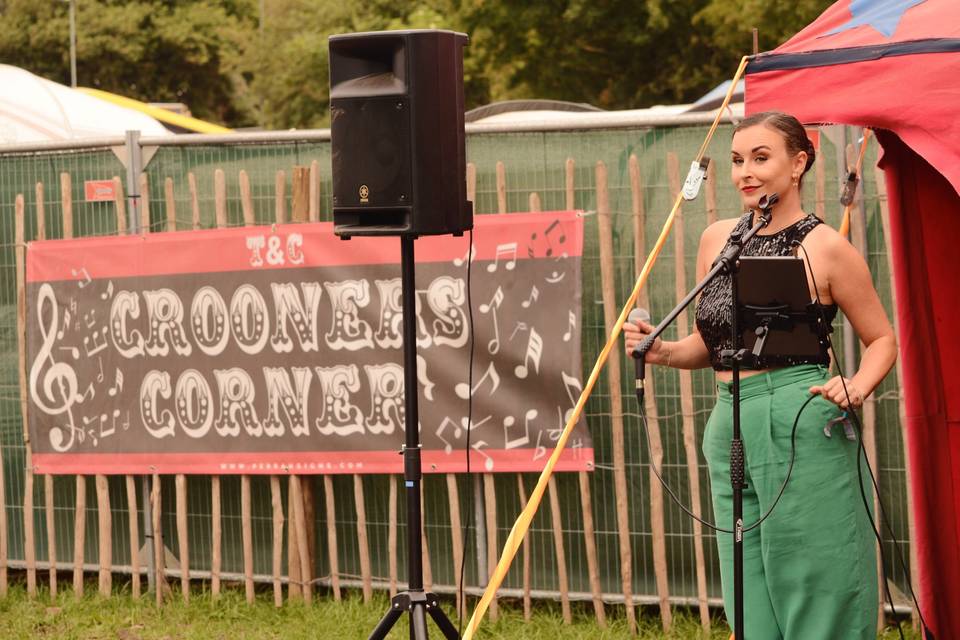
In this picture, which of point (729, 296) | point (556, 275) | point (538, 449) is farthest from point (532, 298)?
point (729, 296)

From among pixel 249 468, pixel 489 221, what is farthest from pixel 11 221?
pixel 489 221

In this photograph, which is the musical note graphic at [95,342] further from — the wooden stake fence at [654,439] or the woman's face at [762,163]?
the woman's face at [762,163]

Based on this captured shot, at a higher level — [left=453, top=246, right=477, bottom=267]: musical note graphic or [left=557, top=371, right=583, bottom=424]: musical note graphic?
[left=453, top=246, right=477, bottom=267]: musical note graphic

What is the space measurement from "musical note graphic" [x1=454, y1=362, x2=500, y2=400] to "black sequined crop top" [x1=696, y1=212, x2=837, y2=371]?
234 cm

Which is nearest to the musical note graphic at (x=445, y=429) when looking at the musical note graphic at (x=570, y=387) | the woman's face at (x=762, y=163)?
the musical note graphic at (x=570, y=387)

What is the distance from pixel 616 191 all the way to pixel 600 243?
0.26m

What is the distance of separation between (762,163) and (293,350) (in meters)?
3.29

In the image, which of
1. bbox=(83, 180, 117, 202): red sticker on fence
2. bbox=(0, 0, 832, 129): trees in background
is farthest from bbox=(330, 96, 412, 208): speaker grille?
bbox=(0, 0, 832, 129): trees in background

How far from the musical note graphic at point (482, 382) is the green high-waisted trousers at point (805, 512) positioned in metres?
2.43

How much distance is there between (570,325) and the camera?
6.06m

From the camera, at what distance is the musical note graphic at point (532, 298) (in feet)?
20.0

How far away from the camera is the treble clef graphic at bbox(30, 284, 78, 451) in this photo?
6.86m

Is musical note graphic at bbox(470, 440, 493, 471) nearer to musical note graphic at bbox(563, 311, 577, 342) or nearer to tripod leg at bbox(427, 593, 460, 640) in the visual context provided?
musical note graphic at bbox(563, 311, 577, 342)

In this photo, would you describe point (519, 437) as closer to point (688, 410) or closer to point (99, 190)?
point (688, 410)
